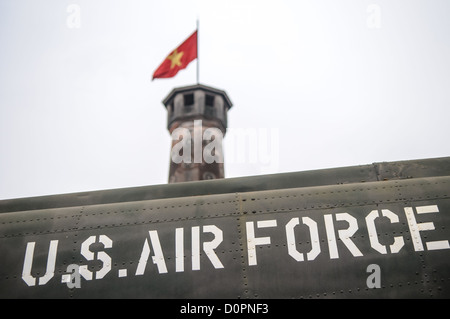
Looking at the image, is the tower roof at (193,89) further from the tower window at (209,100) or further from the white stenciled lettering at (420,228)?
the white stenciled lettering at (420,228)

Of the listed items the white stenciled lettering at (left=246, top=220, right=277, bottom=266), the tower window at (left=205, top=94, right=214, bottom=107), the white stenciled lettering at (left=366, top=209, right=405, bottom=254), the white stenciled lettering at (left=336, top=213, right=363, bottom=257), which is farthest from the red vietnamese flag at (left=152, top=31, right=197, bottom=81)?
the white stenciled lettering at (left=366, top=209, right=405, bottom=254)

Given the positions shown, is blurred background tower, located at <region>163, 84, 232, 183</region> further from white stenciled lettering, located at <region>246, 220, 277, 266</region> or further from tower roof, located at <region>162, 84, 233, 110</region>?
white stenciled lettering, located at <region>246, 220, 277, 266</region>

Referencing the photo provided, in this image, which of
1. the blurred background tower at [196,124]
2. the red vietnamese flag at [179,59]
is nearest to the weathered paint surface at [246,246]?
the blurred background tower at [196,124]

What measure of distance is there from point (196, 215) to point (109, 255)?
1339 millimetres

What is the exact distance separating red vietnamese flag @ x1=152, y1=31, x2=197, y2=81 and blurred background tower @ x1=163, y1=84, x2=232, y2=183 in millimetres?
3099

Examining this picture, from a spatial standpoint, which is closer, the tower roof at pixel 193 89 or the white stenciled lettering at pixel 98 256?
the white stenciled lettering at pixel 98 256

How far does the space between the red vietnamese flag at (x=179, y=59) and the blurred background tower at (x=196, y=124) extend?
3.10 meters

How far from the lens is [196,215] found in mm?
6531

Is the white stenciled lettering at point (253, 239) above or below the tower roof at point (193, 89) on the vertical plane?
below

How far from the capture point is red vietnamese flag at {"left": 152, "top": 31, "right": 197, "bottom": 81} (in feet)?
84.0

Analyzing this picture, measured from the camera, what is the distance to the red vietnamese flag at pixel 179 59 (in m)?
25.6

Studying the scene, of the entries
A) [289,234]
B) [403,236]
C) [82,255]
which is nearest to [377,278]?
[403,236]

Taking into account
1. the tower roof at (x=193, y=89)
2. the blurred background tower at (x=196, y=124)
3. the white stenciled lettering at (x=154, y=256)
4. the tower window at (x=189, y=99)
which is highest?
the tower roof at (x=193, y=89)
